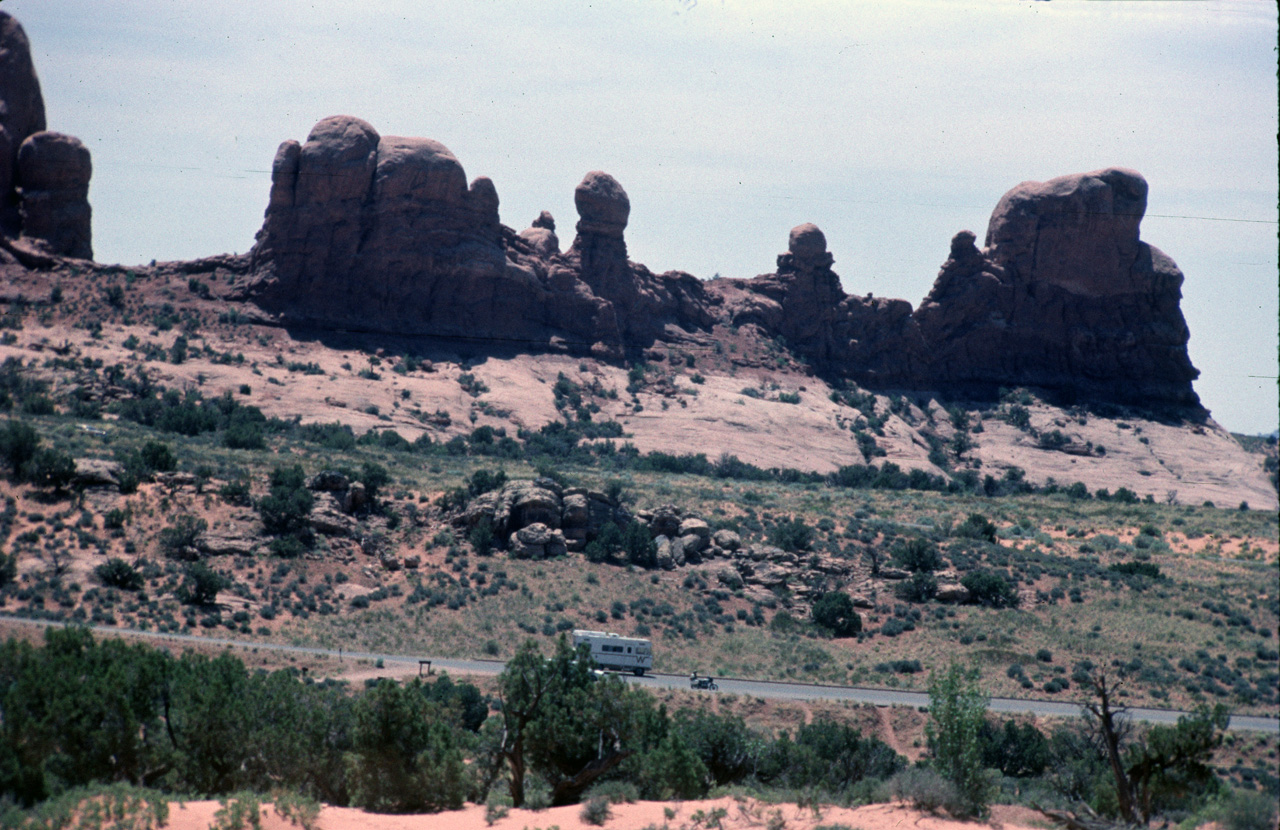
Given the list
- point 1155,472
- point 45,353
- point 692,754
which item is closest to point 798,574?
point 692,754

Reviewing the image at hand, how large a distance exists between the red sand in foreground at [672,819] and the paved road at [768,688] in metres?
14.4

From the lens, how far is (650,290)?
107500 mm

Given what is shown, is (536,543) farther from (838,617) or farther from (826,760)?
(826,760)

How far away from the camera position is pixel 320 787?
882 inches

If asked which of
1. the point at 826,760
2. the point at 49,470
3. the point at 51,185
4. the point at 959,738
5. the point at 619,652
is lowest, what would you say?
the point at 826,760

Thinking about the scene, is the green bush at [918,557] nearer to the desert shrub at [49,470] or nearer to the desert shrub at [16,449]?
the desert shrub at [49,470]

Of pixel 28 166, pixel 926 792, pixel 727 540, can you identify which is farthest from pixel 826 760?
pixel 28 166

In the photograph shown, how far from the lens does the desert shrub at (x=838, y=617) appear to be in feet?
152

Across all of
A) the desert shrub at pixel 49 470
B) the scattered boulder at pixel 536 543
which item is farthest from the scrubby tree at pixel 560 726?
the desert shrub at pixel 49 470

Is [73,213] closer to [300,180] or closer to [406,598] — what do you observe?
[300,180]

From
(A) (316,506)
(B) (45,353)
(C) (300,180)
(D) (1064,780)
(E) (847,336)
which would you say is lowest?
(D) (1064,780)

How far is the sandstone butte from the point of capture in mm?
86438

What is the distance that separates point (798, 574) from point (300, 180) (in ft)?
200

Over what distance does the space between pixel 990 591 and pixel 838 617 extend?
333 inches
